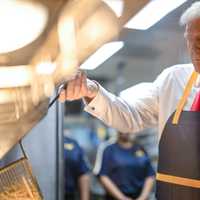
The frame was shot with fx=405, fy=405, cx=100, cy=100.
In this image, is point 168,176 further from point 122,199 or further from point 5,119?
point 122,199

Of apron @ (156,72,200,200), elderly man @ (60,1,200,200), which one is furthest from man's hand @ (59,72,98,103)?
apron @ (156,72,200,200)

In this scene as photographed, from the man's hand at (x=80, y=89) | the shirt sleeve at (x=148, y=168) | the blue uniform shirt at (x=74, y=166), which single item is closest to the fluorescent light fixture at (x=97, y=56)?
the man's hand at (x=80, y=89)

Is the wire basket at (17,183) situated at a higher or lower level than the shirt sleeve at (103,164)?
higher

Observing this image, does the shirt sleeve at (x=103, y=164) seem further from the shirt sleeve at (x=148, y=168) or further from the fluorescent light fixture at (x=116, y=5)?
the fluorescent light fixture at (x=116, y=5)

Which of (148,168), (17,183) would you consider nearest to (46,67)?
(17,183)

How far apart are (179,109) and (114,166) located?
1.60m

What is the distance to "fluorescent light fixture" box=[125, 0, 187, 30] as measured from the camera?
87 centimetres

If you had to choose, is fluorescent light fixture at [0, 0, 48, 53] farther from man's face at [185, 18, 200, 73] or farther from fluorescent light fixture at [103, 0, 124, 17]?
man's face at [185, 18, 200, 73]

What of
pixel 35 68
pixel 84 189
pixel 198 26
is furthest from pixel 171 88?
pixel 84 189

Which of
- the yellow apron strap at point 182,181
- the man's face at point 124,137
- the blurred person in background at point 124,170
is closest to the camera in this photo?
the yellow apron strap at point 182,181

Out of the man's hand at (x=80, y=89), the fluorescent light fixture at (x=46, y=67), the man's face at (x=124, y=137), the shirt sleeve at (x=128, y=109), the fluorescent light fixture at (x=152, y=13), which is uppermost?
the fluorescent light fixture at (x=152, y=13)

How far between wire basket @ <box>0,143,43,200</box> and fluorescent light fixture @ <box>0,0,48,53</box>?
0.84ft

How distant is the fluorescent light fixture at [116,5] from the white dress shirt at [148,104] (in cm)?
28

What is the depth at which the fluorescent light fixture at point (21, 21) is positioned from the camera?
0.73 meters
